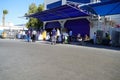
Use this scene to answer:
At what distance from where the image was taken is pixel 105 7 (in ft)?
101

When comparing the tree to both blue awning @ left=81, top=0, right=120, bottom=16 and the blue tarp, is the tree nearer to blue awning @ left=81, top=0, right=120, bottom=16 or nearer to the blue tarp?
the blue tarp

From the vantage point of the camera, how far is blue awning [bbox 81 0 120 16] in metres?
29.0

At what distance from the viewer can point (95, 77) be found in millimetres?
7973

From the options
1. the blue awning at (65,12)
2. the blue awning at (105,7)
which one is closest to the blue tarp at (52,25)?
the blue awning at (65,12)

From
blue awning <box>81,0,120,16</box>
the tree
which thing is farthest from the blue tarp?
blue awning <box>81,0,120,16</box>

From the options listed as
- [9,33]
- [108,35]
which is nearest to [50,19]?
[9,33]

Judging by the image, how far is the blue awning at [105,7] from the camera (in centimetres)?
2897

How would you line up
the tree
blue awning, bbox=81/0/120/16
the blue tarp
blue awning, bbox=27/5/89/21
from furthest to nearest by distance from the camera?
the tree → the blue tarp → blue awning, bbox=27/5/89/21 → blue awning, bbox=81/0/120/16

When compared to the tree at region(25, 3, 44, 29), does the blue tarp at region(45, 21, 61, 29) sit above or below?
below

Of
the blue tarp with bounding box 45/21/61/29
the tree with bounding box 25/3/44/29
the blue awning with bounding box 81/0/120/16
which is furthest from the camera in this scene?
the tree with bounding box 25/3/44/29

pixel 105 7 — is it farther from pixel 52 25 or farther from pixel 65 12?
pixel 52 25

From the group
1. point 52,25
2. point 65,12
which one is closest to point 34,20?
point 52,25

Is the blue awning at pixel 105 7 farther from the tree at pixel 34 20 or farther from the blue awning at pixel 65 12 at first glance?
the tree at pixel 34 20

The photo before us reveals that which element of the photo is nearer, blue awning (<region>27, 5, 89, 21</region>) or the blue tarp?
blue awning (<region>27, 5, 89, 21</region>)
